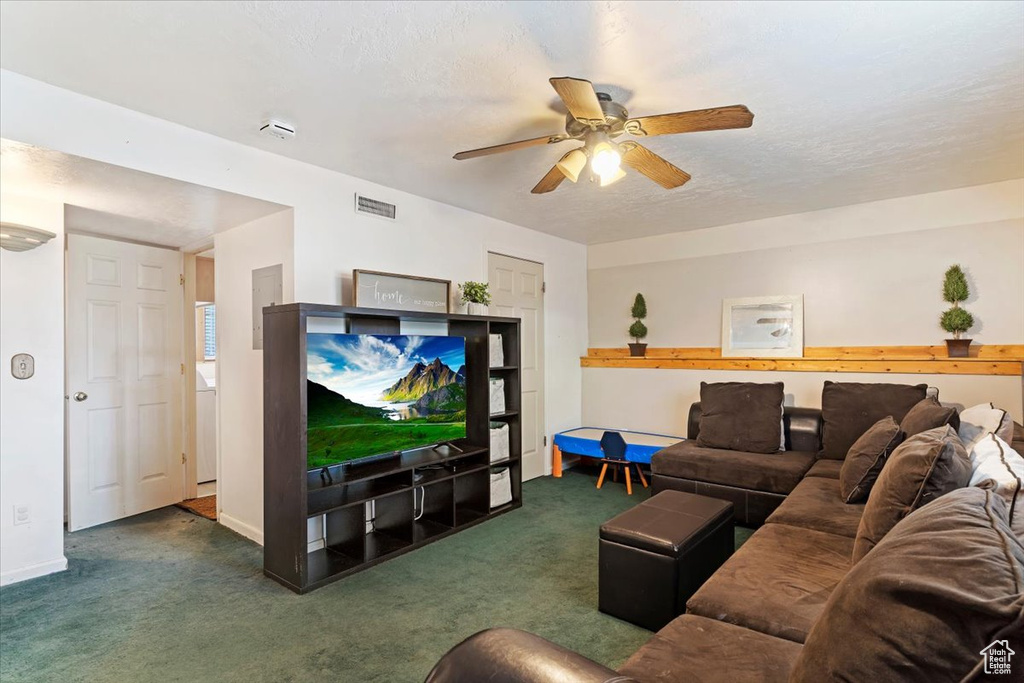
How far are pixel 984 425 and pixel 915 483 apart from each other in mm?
1295

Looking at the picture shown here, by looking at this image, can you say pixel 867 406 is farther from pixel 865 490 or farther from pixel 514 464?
pixel 514 464

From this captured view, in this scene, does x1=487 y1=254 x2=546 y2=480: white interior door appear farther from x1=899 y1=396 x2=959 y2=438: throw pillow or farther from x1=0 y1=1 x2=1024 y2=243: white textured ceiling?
x1=899 y1=396 x2=959 y2=438: throw pillow

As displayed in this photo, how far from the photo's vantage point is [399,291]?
3588 mm

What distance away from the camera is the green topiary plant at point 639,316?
207 inches

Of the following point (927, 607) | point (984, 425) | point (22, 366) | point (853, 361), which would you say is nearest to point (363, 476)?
point (22, 366)

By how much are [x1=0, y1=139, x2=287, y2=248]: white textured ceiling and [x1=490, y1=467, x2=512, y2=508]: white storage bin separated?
2435 millimetres

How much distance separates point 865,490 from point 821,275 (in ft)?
7.85

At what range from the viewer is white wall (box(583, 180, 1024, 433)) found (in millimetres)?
3684

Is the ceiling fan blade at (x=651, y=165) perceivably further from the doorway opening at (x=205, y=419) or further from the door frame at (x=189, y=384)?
the door frame at (x=189, y=384)

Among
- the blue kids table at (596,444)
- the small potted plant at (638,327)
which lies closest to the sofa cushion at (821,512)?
the blue kids table at (596,444)

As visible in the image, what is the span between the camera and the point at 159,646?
224 centimetres

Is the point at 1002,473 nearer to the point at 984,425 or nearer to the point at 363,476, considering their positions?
the point at 984,425

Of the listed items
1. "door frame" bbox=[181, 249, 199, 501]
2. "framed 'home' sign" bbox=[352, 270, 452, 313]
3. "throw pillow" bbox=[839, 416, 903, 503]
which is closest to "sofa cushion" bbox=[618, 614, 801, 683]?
"throw pillow" bbox=[839, 416, 903, 503]

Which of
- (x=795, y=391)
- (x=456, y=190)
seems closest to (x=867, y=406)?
(x=795, y=391)
